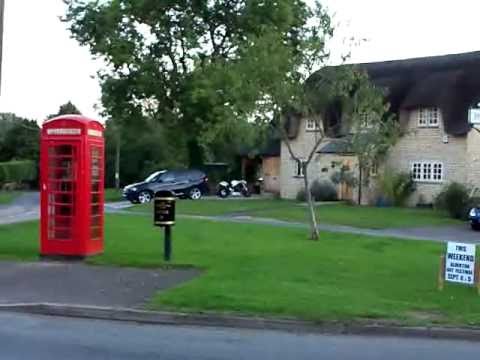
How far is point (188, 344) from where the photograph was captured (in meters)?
8.99

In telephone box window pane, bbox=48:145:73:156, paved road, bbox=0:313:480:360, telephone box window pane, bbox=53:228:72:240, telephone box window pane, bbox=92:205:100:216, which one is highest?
telephone box window pane, bbox=48:145:73:156

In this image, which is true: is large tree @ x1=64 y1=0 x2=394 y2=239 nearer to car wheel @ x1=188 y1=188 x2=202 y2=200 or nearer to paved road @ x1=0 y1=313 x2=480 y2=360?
car wheel @ x1=188 y1=188 x2=202 y2=200

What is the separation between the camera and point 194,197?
4600 cm

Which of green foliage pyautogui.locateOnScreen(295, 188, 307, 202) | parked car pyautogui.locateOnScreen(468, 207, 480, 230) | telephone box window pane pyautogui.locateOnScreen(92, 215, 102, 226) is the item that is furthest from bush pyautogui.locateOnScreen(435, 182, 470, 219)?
telephone box window pane pyautogui.locateOnScreen(92, 215, 102, 226)

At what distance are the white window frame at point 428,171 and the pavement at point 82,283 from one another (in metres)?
29.1

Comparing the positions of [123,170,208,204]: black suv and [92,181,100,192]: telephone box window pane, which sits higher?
[92,181,100,192]: telephone box window pane

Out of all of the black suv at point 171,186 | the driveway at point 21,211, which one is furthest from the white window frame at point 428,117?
→ the driveway at point 21,211

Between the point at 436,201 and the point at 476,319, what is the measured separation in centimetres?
2863

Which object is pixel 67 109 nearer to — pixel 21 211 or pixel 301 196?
pixel 301 196

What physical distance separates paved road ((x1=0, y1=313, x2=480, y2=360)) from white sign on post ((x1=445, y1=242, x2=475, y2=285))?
3.06m

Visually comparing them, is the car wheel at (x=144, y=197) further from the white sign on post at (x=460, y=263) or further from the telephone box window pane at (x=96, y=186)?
the white sign on post at (x=460, y=263)

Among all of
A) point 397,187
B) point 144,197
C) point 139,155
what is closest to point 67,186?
point 144,197

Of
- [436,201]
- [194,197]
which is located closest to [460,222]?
[436,201]

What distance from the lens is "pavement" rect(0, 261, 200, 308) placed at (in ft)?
37.7
